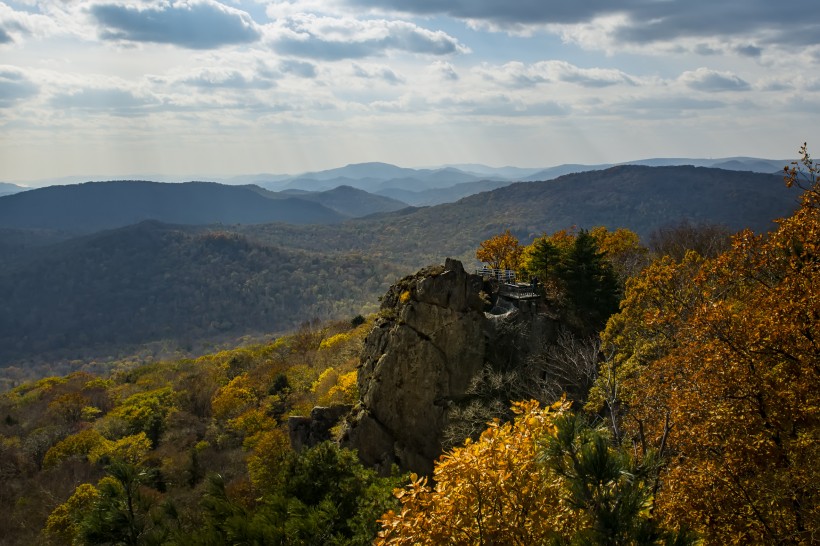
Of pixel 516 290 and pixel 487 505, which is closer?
pixel 487 505

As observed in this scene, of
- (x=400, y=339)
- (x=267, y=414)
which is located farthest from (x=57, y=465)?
(x=400, y=339)

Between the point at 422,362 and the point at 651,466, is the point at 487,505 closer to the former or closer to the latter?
the point at 651,466

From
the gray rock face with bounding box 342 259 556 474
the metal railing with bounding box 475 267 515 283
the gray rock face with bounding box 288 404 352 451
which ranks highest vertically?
the metal railing with bounding box 475 267 515 283

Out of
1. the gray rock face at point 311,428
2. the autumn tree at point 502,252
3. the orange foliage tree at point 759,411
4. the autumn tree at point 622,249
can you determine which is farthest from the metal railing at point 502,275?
the orange foliage tree at point 759,411

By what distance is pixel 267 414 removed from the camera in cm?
5903

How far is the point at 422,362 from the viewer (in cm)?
3612

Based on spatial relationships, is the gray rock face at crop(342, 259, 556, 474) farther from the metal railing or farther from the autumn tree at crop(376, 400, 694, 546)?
the autumn tree at crop(376, 400, 694, 546)

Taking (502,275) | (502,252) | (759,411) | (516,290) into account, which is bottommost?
(516,290)

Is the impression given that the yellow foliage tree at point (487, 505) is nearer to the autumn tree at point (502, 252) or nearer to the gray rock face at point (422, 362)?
the gray rock face at point (422, 362)

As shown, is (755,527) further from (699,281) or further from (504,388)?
(504,388)

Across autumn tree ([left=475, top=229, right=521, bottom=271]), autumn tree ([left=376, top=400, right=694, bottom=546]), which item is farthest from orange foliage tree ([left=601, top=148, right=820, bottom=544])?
autumn tree ([left=475, top=229, right=521, bottom=271])

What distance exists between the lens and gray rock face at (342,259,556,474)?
3512 centimetres

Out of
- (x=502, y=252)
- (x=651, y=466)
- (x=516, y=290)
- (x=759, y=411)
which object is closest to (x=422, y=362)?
(x=516, y=290)

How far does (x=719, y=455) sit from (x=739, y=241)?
5.78 m
